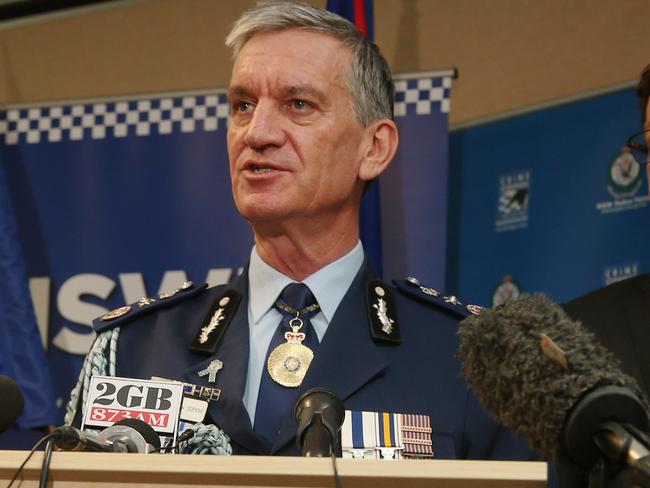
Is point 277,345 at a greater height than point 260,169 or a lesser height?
lesser

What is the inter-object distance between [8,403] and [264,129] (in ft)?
2.80

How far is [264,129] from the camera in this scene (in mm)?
2193

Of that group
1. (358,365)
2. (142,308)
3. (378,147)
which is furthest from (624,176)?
(142,308)

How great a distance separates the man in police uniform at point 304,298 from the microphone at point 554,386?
0.69 metres

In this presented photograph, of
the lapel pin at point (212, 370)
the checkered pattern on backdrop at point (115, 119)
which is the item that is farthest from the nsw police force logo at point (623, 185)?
the lapel pin at point (212, 370)

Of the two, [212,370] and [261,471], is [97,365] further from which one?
[261,471]

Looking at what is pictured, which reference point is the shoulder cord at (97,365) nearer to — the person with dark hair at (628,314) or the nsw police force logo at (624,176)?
the person with dark hair at (628,314)

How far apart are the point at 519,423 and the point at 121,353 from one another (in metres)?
1.10

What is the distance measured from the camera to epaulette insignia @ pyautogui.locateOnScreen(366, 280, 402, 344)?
2180mm

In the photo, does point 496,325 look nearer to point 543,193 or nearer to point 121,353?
point 121,353

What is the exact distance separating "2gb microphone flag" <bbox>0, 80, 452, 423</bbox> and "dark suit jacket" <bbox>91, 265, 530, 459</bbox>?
1088 millimetres

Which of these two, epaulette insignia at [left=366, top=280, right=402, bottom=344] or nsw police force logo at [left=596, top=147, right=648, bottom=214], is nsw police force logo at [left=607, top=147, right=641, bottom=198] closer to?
nsw police force logo at [left=596, top=147, right=648, bottom=214]

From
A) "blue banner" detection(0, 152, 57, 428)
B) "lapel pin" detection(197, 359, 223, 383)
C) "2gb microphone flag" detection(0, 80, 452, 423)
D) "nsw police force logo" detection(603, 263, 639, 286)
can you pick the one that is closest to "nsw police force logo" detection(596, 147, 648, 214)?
"nsw police force logo" detection(603, 263, 639, 286)

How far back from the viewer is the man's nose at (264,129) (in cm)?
219
